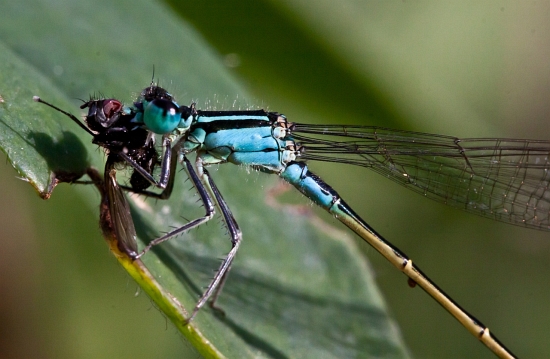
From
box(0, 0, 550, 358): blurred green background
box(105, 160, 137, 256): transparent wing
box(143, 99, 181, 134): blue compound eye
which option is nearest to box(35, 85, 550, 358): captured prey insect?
box(143, 99, 181, 134): blue compound eye

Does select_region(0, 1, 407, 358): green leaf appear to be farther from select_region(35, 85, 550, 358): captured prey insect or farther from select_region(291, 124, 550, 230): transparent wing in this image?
select_region(291, 124, 550, 230): transparent wing

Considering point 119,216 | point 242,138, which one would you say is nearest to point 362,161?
point 242,138

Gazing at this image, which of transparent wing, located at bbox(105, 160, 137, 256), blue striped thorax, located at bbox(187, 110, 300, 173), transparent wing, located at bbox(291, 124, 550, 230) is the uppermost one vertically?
transparent wing, located at bbox(291, 124, 550, 230)

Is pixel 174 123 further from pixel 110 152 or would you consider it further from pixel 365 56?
pixel 365 56

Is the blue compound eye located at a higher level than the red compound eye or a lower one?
higher

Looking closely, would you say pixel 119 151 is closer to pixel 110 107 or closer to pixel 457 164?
pixel 110 107

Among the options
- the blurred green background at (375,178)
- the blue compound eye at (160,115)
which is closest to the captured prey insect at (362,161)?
the blue compound eye at (160,115)
